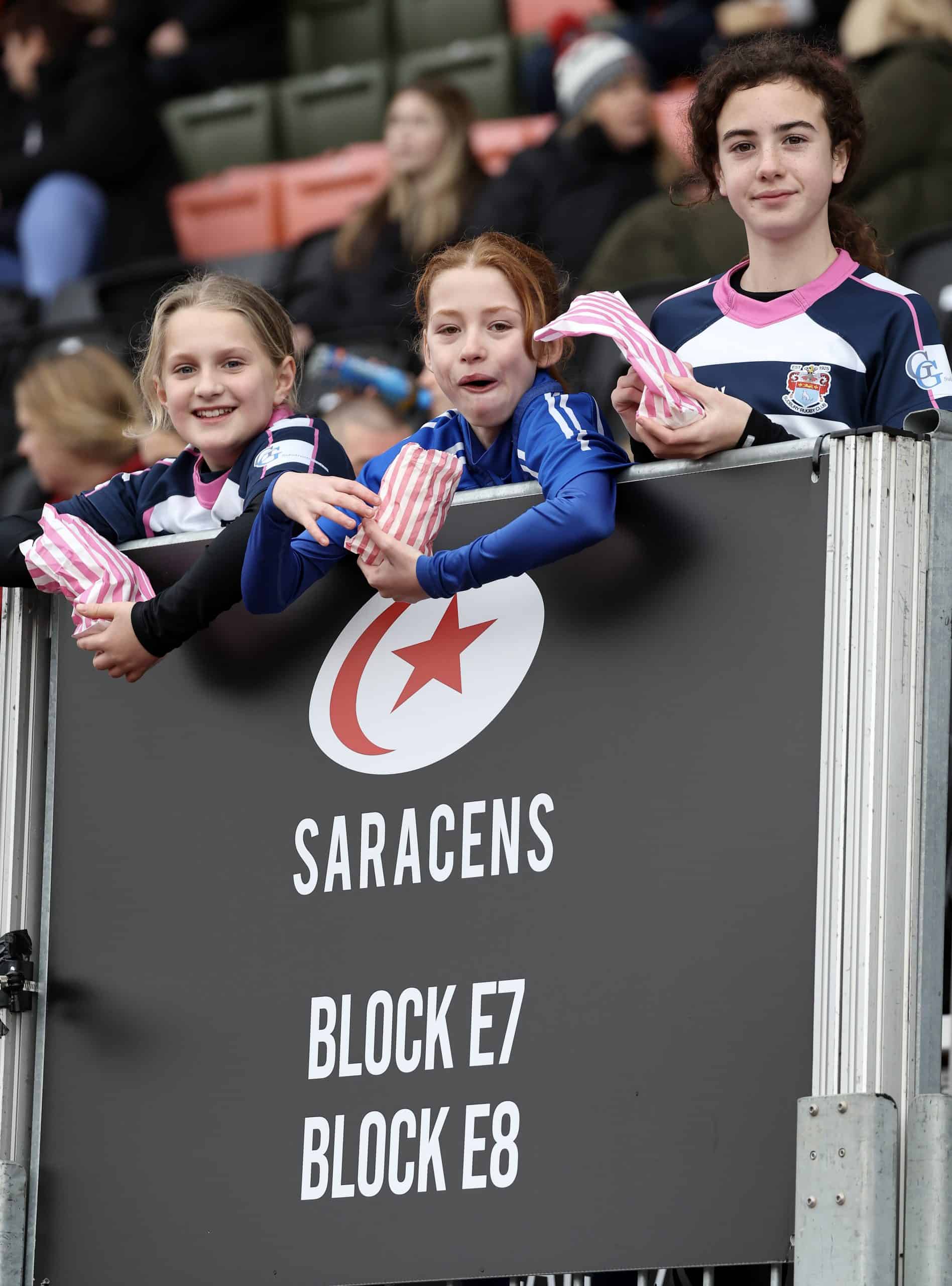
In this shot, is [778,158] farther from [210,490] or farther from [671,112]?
[671,112]

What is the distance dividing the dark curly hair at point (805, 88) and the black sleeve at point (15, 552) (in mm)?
1250

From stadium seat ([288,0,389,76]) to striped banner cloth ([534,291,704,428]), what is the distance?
8049mm

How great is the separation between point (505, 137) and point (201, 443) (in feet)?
19.2

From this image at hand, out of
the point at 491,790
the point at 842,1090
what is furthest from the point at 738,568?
the point at 842,1090

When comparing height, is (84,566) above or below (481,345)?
below

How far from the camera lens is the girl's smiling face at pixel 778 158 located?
3277 mm

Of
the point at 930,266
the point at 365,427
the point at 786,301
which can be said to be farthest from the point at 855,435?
the point at 365,427

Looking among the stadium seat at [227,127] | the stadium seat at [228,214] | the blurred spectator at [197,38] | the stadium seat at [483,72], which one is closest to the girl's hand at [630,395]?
the stadium seat at [483,72]

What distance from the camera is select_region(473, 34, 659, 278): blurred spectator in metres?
7.77

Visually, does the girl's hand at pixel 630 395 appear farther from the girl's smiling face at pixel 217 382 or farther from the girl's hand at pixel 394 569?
the girl's smiling face at pixel 217 382

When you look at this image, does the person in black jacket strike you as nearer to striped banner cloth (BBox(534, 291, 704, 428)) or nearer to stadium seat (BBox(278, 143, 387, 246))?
stadium seat (BBox(278, 143, 387, 246))

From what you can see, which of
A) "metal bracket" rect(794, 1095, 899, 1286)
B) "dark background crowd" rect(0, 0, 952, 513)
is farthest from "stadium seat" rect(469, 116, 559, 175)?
"metal bracket" rect(794, 1095, 899, 1286)

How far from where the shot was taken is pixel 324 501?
9.84ft

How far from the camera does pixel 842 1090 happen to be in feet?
8.45
